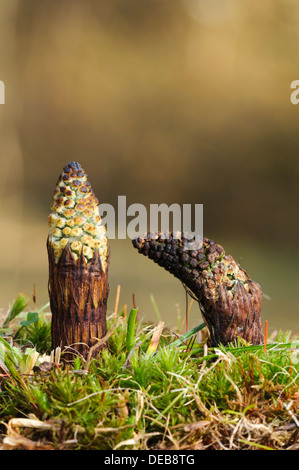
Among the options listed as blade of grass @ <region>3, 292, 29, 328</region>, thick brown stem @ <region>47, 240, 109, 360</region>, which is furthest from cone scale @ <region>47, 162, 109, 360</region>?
blade of grass @ <region>3, 292, 29, 328</region>

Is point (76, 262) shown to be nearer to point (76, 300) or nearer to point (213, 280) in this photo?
point (76, 300)

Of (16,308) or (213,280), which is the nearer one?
(213,280)

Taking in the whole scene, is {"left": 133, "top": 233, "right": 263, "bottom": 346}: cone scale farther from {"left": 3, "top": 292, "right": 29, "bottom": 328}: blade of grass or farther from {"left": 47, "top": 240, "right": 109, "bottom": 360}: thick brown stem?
{"left": 3, "top": 292, "right": 29, "bottom": 328}: blade of grass

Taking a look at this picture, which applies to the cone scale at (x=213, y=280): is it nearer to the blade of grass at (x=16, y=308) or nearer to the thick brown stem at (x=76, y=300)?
the thick brown stem at (x=76, y=300)

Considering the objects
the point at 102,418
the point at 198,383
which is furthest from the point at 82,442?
the point at 198,383

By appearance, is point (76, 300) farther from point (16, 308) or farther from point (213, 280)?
point (16, 308)

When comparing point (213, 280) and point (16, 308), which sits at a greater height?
point (213, 280)

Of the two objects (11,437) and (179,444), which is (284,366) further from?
(11,437)

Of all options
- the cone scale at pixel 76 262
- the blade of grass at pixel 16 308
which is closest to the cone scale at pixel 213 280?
the cone scale at pixel 76 262

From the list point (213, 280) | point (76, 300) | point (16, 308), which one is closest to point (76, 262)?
point (76, 300)
